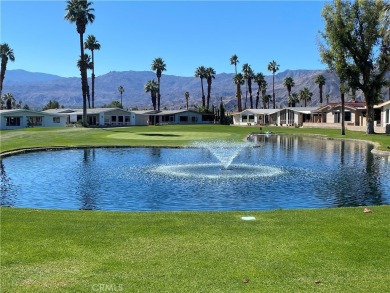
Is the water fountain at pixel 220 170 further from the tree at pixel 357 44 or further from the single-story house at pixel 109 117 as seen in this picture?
the single-story house at pixel 109 117

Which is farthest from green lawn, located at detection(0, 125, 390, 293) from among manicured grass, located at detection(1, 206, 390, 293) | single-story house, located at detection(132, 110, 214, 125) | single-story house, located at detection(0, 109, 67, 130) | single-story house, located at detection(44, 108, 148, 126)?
single-story house, located at detection(132, 110, 214, 125)

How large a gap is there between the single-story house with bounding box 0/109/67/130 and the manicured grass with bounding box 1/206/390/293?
88.3m

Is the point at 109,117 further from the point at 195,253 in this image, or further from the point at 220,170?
the point at 195,253

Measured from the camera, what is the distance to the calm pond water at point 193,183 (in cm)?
1911

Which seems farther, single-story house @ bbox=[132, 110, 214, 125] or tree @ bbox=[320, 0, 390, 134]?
single-story house @ bbox=[132, 110, 214, 125]

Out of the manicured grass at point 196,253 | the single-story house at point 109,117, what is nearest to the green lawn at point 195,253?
the manicured grass at point 196,253

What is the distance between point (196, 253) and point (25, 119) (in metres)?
96.8

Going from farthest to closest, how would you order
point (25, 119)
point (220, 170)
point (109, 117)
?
point (109, 117), point (25, 119), point (220, 170)

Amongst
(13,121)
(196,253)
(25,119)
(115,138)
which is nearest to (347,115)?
(115,138)

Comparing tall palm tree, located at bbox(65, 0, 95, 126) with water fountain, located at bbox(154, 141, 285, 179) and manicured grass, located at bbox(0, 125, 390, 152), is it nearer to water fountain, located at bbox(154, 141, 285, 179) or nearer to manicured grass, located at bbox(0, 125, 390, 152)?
manicured grass, located at bbox(0, 125, 390, 152)

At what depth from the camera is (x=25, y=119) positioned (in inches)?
3900

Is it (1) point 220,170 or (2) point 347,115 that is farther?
(2) point 347,115

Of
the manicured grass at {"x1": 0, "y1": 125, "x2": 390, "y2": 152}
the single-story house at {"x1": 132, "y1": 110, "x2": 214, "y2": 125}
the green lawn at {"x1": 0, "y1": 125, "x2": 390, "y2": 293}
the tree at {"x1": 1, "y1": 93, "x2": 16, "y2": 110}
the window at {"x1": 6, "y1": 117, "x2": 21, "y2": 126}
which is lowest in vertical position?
the green lawn at {"x1": 0, "y1": 125, "x2": 390, "y2": 293}

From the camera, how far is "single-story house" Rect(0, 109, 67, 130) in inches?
3743
